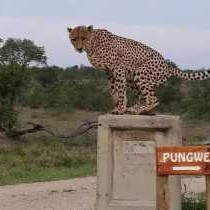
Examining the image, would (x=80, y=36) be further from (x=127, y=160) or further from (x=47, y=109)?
(x=47, y=109)

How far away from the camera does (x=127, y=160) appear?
9695 millimetres

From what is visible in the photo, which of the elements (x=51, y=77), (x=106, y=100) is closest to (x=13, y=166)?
(x=106, y=100)

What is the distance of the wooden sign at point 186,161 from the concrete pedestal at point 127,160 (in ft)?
11.0

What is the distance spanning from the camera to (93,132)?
2708 centimetres

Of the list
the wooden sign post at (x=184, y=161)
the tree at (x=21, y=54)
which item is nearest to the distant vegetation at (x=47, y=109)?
the tree at (x=21, y=54)

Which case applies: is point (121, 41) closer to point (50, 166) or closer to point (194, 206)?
point (194, 206)

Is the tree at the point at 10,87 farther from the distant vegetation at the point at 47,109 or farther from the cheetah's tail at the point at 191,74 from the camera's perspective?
the cheetah's tail at the point at 191,74

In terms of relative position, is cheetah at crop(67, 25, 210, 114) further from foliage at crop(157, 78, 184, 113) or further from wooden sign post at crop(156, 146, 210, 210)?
foliage at crop(157, 78, 184, 113)

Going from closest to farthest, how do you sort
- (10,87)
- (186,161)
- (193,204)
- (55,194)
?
(186,161) < (193,204) < (55,194) < (10,87)

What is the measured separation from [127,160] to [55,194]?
156 inches

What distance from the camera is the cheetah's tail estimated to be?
10.0 meters

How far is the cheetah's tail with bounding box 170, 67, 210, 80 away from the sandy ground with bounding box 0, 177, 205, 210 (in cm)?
265

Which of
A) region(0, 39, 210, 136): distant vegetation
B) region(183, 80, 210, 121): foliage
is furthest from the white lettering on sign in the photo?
region(183, 80, 210, 121): foliage

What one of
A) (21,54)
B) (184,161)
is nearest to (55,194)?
(184,161)
